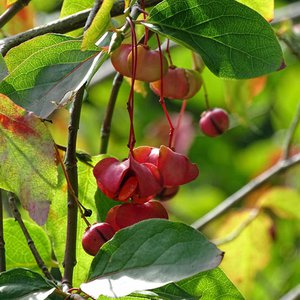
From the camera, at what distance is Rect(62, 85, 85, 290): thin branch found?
1.03 metres

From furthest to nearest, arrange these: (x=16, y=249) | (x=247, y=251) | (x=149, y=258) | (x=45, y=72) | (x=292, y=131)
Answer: (x=247, y=251) → (x=292, y=131) → (x=16, y=249) → (x=45, y=72) → (x=149, y=258)

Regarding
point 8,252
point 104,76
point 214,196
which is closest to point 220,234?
point 104,76

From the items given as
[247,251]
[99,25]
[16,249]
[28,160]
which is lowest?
[247,251]

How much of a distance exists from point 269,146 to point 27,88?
7.11ft

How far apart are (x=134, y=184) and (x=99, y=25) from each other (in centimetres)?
18

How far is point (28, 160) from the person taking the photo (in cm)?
96

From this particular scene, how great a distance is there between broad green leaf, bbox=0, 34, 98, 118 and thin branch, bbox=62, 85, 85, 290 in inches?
1.0

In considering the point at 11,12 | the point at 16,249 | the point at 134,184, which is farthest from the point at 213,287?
the point at 11,12

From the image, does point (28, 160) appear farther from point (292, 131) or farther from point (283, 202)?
point (283, 202)

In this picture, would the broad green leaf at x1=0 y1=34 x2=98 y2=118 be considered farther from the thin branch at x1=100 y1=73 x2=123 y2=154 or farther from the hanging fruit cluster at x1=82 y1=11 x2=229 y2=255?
the thin branch at x1=100 y1=73 x2=123 y2=154

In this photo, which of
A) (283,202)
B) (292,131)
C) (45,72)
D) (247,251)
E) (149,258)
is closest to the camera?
(149,258)

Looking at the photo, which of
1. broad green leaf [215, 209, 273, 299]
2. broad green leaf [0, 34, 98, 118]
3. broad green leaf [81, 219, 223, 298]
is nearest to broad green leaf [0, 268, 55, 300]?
broad green leaf [81, 219, 223, 298]

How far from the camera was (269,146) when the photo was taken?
3.09 m

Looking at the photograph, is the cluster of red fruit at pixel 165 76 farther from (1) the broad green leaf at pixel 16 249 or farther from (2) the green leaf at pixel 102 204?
(1) the broad green leaf at pixel 16 249
